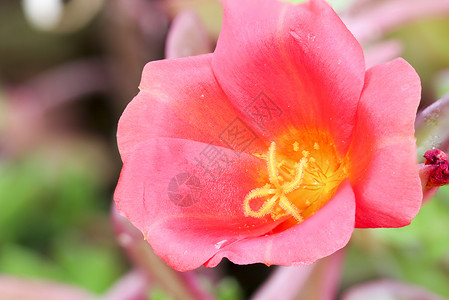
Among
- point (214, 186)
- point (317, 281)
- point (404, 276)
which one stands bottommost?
point (404, 276)

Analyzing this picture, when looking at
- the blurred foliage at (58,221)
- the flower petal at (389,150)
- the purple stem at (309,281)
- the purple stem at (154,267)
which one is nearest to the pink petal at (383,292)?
the purple stem at (309,281)

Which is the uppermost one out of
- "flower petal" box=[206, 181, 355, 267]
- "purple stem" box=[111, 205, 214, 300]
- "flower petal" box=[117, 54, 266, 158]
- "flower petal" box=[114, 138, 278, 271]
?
"flower petal" box=[117, 54, 266, 158]

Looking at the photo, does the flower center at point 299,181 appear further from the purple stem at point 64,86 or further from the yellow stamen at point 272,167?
the purple stem at point 64,86

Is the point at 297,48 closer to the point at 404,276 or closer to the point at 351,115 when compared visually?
the point at 351,115

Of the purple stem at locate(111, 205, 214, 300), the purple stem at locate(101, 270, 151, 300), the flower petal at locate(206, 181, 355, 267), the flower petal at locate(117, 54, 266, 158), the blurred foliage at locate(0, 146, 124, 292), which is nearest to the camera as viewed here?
the flower petal at locate(206, 181, 355, 267)

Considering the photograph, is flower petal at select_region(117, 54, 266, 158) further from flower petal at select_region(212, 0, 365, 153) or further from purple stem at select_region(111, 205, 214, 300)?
purple stem at select_region(111, 205, 214, 300)

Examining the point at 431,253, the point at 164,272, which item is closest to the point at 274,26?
the point at 164,272

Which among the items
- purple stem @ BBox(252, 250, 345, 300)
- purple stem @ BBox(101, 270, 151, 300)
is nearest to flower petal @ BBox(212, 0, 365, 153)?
purple stem @ BBox(252, 250, 345, 300)

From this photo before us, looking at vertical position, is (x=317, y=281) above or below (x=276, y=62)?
below
